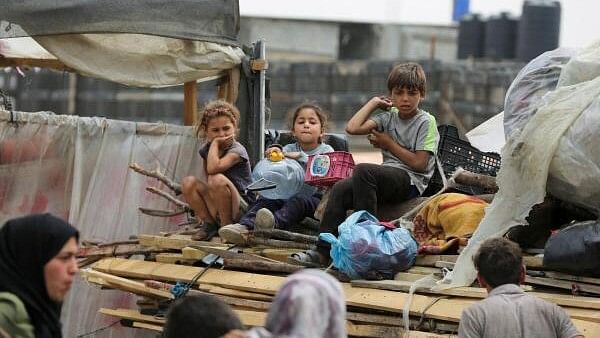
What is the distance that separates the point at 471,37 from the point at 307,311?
27.4 m

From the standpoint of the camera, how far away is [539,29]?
91.7ft

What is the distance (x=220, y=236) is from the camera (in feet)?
29.6

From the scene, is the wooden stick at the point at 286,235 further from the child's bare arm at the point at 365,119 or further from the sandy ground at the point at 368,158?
the sandy ground at the point at 368,158

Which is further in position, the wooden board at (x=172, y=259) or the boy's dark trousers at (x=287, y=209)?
the boy's dark trousers at (x=287, y=209)

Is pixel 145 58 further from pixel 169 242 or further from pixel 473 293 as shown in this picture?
pixel 473 293

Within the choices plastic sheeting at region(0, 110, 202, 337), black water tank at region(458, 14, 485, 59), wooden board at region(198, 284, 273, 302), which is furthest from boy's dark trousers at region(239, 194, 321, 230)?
black water tank at region(458, 14, 485, 59)

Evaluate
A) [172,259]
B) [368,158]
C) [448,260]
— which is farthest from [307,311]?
[368,158]

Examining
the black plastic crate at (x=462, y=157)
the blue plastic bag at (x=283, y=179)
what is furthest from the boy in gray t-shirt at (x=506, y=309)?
the blue plastic bag at (x=283, y=179)

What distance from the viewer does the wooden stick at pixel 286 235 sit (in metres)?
8.75

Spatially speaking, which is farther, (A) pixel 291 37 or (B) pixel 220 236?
(A) pixel 291 37

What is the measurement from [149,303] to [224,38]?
8.43 ft

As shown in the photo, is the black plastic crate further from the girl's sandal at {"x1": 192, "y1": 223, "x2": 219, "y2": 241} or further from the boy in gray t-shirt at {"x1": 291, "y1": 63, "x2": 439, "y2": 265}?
the girl's sandal at {"x1": 192, "y1": 223, "x2": 219, "y2": 241}

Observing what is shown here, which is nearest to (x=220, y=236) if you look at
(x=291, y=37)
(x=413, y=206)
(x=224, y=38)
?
(x=413, y=206)

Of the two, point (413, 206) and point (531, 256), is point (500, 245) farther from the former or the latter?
point (413, 206)
